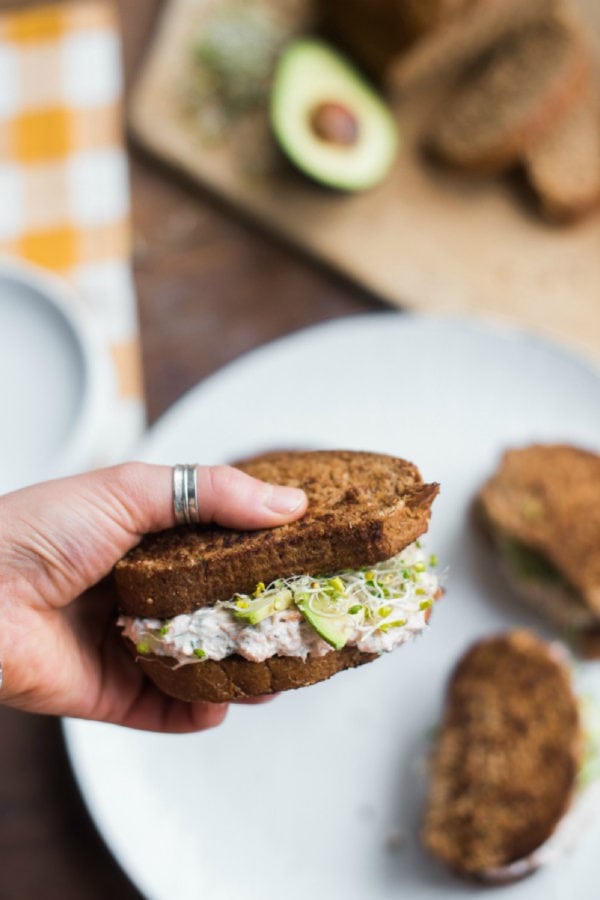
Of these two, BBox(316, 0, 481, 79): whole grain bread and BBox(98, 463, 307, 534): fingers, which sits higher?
BBox(316, 0, 481, 79): whole grain bread

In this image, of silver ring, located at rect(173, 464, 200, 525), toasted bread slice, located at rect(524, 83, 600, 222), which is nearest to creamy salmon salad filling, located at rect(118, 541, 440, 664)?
silver ring, located at rect(173, 464, 200, 525)

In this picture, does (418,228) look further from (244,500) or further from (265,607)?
(265,607)

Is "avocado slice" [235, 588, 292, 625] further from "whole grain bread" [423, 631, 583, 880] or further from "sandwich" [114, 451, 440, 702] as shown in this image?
"whole grain bread" [423, 631, 583, 880]

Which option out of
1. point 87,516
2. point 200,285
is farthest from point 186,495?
point 200,285

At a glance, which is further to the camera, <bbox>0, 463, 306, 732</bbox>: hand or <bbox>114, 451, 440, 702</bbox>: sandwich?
<bbox>0, 463, 306, 732</bbox>: hand

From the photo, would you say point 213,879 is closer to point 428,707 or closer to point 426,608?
point 428,707

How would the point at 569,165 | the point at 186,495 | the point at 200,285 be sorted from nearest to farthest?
1. the point at 186,495
2. the point at 569,165
3. the point at 200,285
